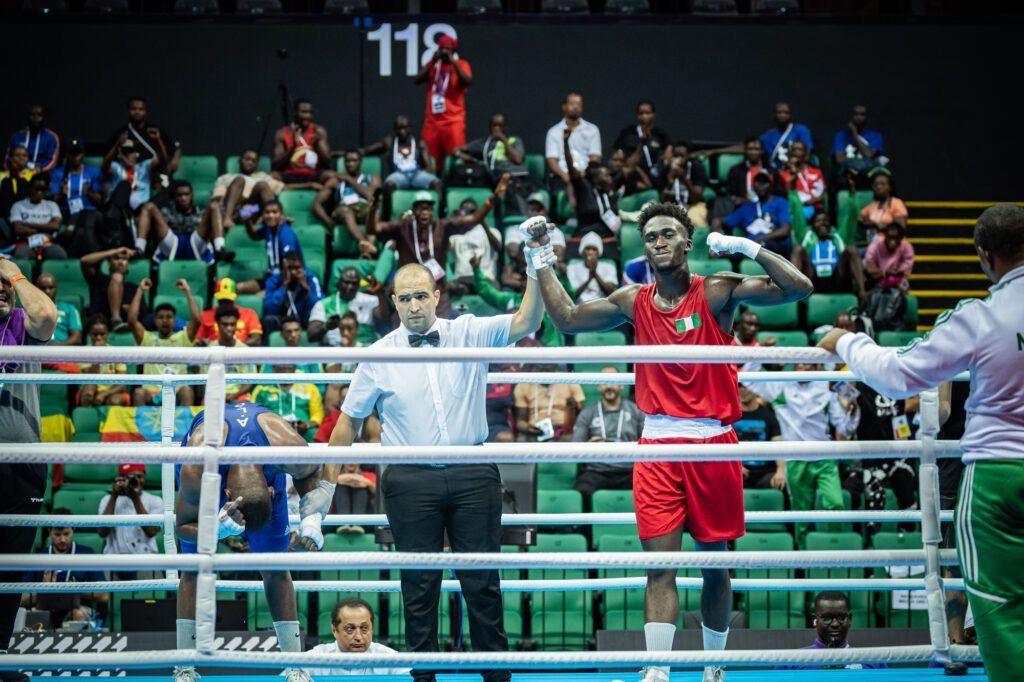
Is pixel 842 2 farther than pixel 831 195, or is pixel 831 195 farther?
pixel 842 2

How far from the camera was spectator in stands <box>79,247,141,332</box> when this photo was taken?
10.4 m

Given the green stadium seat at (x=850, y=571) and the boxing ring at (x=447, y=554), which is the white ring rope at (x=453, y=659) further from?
the green stadium seat at (x=850, y=571)

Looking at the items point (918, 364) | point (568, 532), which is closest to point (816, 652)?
point (918, 364)

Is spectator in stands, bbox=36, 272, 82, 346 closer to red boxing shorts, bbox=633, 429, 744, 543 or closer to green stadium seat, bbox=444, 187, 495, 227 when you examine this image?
green stadium seat, bbox=444, 187, 495, 227

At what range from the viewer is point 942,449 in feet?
11.4

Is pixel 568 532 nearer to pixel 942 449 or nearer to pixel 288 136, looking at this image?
pixel 942 449

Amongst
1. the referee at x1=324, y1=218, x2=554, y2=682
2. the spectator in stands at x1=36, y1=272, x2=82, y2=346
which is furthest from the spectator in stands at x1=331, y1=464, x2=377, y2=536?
the referee at x1=324, y1=218, x2=554, y2=682

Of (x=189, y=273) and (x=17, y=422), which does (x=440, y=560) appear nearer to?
(x=17, y=422)

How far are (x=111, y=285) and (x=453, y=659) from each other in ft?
26.4

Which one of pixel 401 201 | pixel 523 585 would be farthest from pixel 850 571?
pixel 401 201

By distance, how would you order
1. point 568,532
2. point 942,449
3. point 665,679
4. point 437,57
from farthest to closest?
point 437,57, point 568,532, point 665,679, point 942,449

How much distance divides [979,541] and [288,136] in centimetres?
1083

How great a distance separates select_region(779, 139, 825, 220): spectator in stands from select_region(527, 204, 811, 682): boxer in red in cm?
812

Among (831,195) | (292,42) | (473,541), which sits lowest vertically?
(473,541)
